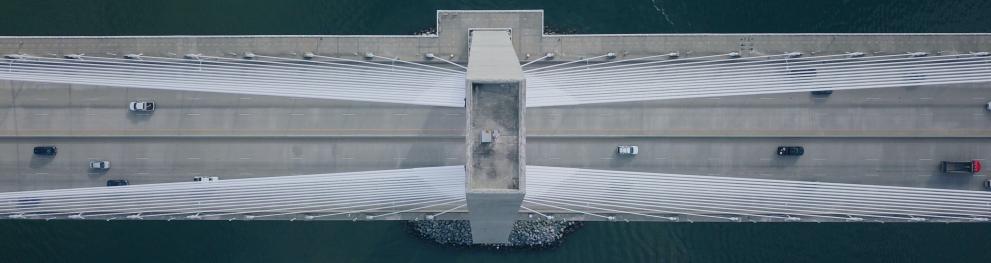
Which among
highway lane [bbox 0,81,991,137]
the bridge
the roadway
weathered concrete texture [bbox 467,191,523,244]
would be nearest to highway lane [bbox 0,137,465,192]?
the roadway

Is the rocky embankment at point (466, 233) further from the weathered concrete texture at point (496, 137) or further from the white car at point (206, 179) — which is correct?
the white car at point (206, 179)

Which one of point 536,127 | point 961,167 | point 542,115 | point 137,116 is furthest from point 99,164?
point 961,167

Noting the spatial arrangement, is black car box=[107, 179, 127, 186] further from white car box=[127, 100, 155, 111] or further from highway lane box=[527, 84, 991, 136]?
highway lane box=[527, 84, 991, 136]

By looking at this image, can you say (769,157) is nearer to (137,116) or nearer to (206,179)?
(206,179)

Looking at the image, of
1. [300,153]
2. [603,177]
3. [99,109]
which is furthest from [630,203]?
[99,109]

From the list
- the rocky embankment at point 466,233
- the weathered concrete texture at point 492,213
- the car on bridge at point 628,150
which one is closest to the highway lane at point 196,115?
the weathered concrete texture at point 492,213

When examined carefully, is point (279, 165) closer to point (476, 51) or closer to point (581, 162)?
point (476, 51)
